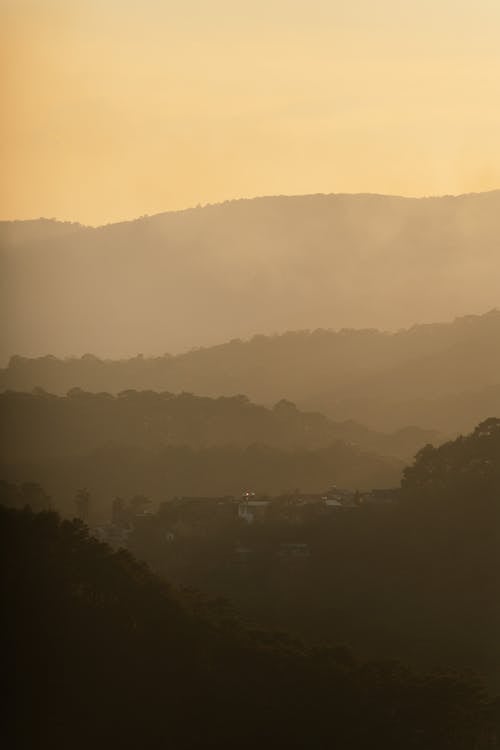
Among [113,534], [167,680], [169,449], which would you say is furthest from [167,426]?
[167,680]

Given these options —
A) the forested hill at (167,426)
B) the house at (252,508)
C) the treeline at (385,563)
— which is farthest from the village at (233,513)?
the forested hill at (167,426)

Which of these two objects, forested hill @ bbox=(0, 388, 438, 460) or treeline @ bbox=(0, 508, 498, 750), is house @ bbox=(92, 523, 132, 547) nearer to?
forested hill @ bbox=(0, 388, 438, 460)

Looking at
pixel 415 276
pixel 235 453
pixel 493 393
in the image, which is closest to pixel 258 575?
pixel 235 453

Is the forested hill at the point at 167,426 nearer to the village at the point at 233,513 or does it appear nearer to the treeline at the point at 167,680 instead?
the village at the point at 233,513

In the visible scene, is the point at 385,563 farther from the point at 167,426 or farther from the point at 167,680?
the point at 167,426

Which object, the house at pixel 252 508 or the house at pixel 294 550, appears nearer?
the house at pixel 294 550

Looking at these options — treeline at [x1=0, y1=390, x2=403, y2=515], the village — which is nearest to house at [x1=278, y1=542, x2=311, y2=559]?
the village
